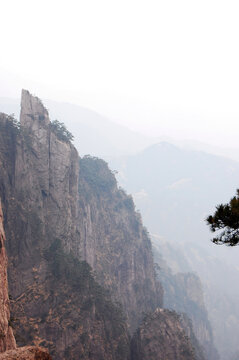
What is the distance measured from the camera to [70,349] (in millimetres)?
30000

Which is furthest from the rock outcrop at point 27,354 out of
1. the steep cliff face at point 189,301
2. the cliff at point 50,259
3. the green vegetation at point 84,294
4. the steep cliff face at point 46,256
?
the steep cliff face at point 189,301

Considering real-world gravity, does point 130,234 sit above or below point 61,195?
below

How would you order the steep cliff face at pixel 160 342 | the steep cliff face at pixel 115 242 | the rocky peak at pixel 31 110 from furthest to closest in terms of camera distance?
the steep cliff face at pixel 115 242 → the rocky peak at pixel 31 110 → the steep cliff face at pixel 160 342

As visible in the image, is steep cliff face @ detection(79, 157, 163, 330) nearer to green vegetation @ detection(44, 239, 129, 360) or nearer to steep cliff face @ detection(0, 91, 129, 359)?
steep cliff face @ detection(0, 91, 129, 359)

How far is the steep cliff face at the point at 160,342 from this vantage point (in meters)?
34.3

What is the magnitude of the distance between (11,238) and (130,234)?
124 ft

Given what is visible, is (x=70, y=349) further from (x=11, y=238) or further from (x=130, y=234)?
(x=130, y=234)

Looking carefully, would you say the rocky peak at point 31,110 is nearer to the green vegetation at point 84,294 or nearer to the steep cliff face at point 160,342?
the green vegetation at point 84,294

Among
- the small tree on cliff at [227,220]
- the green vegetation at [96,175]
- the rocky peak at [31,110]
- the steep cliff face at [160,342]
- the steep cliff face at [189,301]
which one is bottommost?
the steep cliff face at [189,301]

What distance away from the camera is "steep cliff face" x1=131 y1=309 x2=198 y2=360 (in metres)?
34.3

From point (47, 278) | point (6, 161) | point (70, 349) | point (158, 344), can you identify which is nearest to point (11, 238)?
point (47, 278)

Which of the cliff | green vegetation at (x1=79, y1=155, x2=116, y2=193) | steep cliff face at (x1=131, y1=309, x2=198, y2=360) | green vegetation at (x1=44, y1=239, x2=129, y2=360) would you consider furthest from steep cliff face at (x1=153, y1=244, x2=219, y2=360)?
green vegetation at (x1=44, y1=239, x2=129, y2=360)

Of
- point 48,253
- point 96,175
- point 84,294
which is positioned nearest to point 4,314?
point 48,253

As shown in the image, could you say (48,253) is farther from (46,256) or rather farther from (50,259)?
(50,259)
